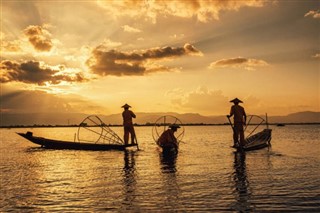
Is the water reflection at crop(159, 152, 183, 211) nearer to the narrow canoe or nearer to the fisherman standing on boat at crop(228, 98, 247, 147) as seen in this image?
the fisherman standing on boat at crop(228, 98, 247, 147)

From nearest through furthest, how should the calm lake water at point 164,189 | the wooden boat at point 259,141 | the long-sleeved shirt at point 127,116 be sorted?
Answer: the calm lake water at point 164,189
the wooden boat at point 259,141
the long-sleeved shirt at point 127,116

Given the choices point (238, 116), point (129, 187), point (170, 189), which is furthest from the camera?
point (238, 116)

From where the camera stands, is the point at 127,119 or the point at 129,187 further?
the point at 127,119

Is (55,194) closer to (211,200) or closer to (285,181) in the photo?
(211,200)

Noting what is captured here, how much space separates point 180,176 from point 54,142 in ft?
63.9

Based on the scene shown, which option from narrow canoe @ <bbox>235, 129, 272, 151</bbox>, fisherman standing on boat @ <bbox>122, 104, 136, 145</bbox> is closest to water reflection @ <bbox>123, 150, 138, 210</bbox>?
fisherman standing on boat @ <bbox>122, 104, 136, 145</bbox>

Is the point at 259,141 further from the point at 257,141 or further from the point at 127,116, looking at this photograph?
the point at 127,116

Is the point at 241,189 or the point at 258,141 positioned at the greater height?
the point at 258,141

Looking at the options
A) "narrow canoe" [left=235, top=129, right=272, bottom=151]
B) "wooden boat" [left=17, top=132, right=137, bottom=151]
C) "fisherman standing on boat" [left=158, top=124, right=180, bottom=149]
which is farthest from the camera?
"wooden boat" [left=17, top=132, right=137, bottom=151]

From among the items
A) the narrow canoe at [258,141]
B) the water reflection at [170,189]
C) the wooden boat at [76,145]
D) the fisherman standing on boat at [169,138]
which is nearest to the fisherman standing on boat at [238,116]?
the narrow canoe at [258,141]

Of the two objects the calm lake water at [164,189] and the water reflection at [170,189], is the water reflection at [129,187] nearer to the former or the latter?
the calm lake water at [164,189]

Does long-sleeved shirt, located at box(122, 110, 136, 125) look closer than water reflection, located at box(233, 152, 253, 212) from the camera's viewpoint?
No

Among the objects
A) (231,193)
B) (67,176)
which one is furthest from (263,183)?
(67,176)

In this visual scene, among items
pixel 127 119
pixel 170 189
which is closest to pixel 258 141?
pixel 127 119
